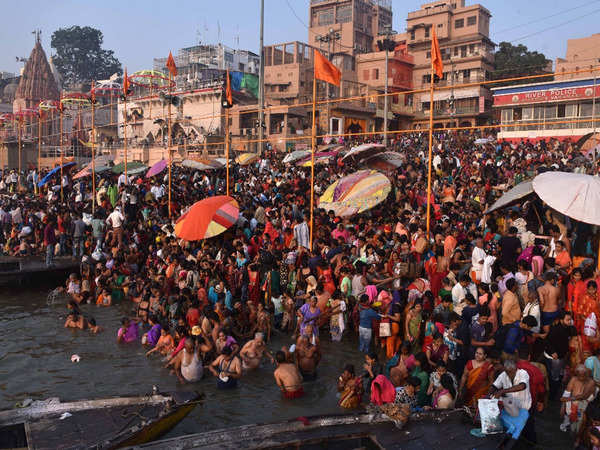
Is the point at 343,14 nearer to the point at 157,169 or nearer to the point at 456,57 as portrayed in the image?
the point at 456,57

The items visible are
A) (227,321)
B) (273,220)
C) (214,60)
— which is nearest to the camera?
(227,321)

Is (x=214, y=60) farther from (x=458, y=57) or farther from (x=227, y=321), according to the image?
(x=227, y=321)

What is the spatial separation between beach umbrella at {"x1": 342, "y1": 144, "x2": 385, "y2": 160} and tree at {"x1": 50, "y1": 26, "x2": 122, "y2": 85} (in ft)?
287

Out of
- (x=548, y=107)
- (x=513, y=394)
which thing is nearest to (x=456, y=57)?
(x=548, y=107)

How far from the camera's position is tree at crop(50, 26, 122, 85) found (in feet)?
306

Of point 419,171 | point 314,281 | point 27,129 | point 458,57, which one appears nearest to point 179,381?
point 314,281

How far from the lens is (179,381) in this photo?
29.1ft

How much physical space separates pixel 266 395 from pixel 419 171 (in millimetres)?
12321

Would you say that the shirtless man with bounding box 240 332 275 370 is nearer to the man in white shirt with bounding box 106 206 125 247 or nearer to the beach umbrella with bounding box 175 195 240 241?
the beach umbrella with bounding box 175 195 240 241

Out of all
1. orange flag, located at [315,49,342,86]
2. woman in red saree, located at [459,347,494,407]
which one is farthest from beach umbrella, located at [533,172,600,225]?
orange flag, located at [315,49,342,86]

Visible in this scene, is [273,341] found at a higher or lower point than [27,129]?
lower

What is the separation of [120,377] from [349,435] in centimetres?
493

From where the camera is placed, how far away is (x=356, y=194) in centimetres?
1419

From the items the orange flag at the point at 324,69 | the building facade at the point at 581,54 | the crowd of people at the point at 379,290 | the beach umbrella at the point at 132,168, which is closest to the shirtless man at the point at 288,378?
the crowd of people at the point at 379,290
